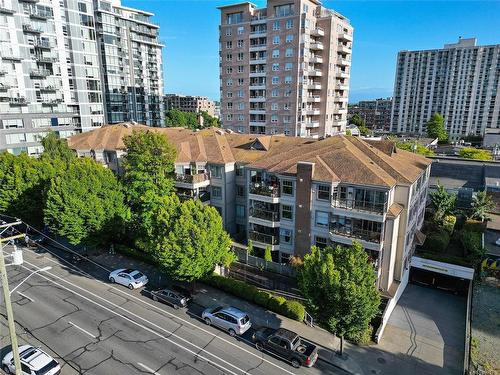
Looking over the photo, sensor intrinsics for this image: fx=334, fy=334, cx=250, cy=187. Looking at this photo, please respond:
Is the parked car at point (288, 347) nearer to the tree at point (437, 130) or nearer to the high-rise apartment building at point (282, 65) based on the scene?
the high-rise apartment building at point (282, 65)

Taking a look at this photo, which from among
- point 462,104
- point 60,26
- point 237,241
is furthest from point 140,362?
point 462,104

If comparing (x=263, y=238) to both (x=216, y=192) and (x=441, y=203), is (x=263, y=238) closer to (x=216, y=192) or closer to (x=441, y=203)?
(x=216, y=192)

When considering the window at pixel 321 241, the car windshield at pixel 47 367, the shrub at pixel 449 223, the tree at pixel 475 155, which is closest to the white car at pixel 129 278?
the car windshield at pixel 47 367

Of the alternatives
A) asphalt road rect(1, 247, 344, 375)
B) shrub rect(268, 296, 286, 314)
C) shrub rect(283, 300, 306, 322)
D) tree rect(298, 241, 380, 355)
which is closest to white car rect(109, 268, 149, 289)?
asphalt road rect(1, 247, 344, 375)

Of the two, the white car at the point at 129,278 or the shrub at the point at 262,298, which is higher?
the white car at the point at 129,278

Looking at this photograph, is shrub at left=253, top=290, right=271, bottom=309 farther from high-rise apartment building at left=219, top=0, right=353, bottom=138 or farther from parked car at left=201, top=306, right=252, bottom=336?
high-rise apartment building at left=219, top=0, right=353, bottom=138

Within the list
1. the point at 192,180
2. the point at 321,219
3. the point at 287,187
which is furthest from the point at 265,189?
the point at 192,180

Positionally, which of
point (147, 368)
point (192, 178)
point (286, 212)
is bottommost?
point (147, 368)
